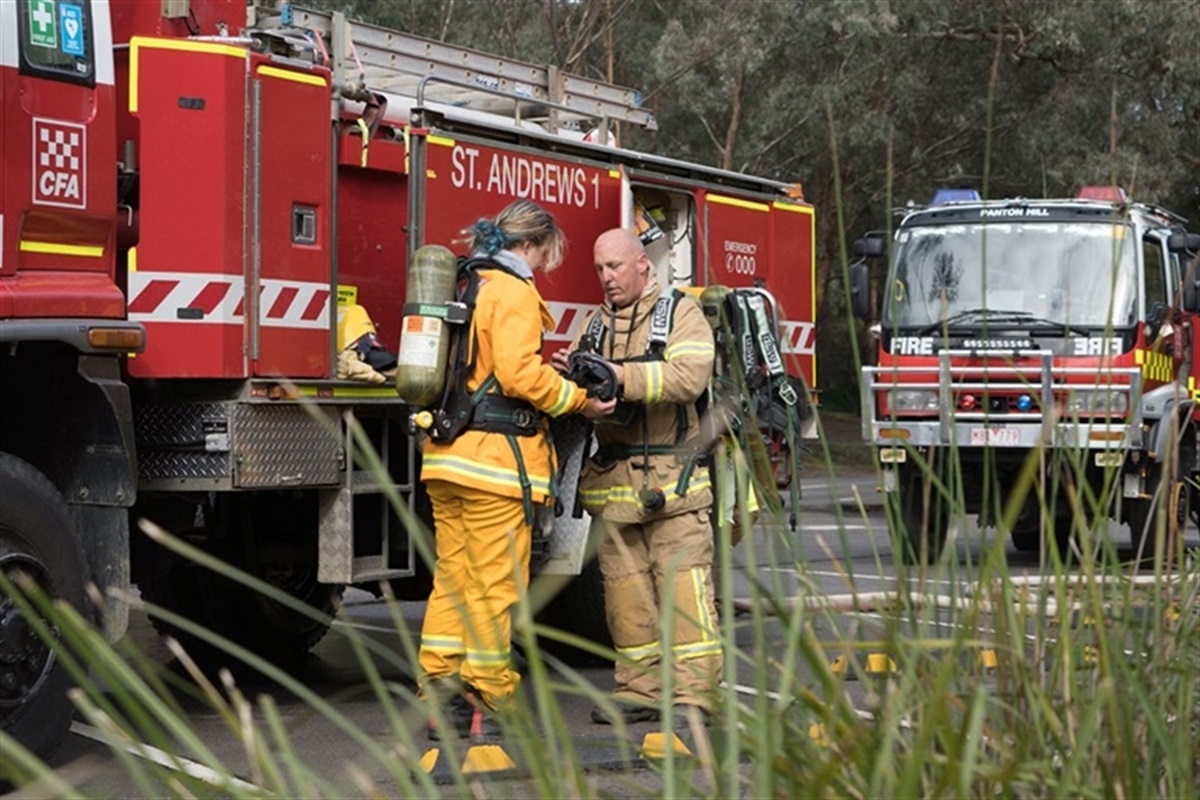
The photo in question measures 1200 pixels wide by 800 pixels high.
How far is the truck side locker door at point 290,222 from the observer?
6.78 metres

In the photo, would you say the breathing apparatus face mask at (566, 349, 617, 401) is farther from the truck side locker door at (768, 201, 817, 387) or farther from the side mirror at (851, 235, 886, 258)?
the side mirror at (851, 235, 886, 258)

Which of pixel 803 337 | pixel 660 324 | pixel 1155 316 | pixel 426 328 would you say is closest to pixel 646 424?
pixel 660 324

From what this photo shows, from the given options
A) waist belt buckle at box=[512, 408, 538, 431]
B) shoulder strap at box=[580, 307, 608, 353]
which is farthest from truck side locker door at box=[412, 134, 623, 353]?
waist belt buckle at box=[512, 408, 538, 431]

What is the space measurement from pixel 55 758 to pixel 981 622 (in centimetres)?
434

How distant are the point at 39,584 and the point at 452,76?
11.7 ft

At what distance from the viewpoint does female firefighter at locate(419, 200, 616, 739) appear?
21.0ft

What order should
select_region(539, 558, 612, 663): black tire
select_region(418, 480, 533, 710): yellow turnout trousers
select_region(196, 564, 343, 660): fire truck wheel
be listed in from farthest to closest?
select_region(539, 558, 612, 663): black tire → select_region(196, 564, 343, 660): fire truck wheel → select_region(418, 480, 533, 710): yellow turnout trousers

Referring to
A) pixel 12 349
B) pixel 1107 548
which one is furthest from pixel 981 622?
pixel 12 349

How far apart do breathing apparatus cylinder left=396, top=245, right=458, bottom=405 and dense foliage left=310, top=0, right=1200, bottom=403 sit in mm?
19336

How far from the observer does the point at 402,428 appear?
7.50 m

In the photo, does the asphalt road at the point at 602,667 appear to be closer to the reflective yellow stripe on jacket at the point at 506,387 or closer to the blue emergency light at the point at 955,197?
the reflective yellow stripe on jacket at the point at 506,387

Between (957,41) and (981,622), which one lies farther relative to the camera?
(957,41)

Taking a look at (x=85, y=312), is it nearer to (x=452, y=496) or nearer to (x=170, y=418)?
(x=170, y=418)

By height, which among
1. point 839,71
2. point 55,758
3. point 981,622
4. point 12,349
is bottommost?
point 55,758
